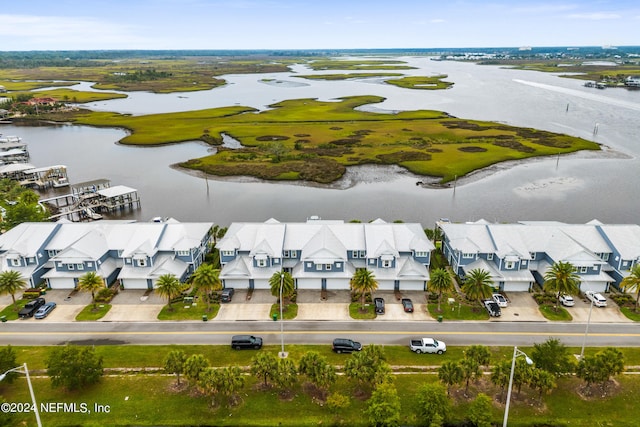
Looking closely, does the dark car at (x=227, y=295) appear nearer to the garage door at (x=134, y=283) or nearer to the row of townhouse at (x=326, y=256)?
the row of townhouse at (x=326, y=256)

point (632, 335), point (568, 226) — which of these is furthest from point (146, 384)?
point (568, 226)

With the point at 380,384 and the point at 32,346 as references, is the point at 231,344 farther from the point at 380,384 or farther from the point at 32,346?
the point at 32,346

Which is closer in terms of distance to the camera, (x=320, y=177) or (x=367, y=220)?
(x=367, y=220)

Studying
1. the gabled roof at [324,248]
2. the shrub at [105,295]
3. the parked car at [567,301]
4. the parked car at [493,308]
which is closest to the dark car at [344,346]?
the gabled roof at [324,248]

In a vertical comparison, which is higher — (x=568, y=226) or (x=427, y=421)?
(x=568, y=226)

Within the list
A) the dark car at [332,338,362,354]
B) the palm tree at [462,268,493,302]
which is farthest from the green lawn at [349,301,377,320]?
the palm tree at [462,268,493,302]

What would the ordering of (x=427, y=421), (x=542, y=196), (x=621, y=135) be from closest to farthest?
1. (x=427, y=421)
2. (x=542, y=196)
3. (x=621, y=135)
